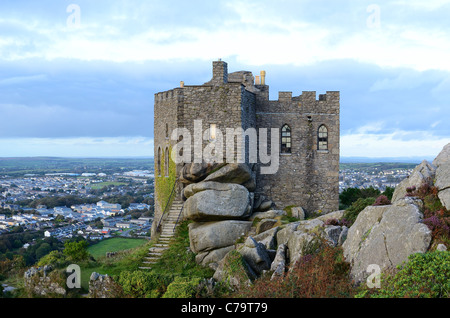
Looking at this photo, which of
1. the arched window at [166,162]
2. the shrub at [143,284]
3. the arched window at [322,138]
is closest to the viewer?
the shrub at [143,284]

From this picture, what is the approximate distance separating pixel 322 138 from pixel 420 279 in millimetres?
17973

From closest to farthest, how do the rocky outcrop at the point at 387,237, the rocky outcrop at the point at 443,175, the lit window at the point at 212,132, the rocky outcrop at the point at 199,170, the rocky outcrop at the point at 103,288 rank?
the rocky outcrop at the point at 387,237
the rocky outcrop at the point at 443,175
the rocky outcrop at the point at 103,288
the rocky outcrop at the point at 199,170
the lit window at the point at 212,132

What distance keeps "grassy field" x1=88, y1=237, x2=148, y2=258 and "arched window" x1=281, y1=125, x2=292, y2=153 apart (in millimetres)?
13651

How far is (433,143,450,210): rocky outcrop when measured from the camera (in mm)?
14594

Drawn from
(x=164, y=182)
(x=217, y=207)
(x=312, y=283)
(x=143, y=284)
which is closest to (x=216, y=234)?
(x=217, y=207)

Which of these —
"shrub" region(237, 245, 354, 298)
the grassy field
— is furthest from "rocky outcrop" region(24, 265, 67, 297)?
the grassy field

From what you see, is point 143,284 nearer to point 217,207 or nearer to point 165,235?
point 217,207

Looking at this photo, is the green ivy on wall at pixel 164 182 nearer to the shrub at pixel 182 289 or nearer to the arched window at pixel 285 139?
Result: the arched window at pixel 285 139

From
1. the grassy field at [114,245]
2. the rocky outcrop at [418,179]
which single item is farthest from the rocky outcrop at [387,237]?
the grassy field at [114,245]

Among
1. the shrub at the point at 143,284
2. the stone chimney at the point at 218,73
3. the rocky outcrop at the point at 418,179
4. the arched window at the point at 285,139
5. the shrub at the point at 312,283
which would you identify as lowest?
the shrub at the point at 143,284

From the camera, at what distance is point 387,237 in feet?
44.5

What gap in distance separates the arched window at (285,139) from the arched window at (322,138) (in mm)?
1973

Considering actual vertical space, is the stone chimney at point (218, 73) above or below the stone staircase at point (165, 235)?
above

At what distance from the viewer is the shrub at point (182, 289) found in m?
13.9
